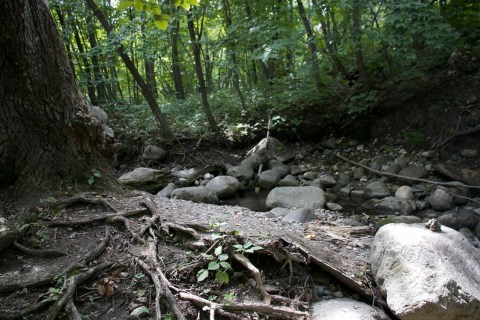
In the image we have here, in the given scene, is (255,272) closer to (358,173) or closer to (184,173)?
(358,173)

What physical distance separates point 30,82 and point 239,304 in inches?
140

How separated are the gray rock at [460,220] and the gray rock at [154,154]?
7299 millimetres

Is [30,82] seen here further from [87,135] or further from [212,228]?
[212,228]

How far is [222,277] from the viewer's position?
3059 mm

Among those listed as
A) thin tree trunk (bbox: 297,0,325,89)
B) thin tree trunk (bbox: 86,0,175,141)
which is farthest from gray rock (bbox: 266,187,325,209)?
thin tree trunk (bbox: 86,0,175,141)

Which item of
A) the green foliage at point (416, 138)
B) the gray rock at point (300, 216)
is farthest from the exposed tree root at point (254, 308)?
the green foliage at point (416, 138)

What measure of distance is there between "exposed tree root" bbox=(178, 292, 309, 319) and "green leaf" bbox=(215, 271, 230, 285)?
0.83 feet

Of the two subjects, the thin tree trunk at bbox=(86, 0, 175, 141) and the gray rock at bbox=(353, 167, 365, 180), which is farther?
the thin tree trunk at bbox=(86, 0, 175, 141)

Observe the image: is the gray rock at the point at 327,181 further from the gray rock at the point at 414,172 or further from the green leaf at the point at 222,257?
the green leaf at the point at 222,257

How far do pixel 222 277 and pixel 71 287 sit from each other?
1.21 meters

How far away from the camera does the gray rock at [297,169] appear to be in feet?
30.3

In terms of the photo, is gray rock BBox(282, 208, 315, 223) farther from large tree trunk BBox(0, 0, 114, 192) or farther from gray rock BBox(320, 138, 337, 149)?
gray rock BBox(320, 138, 337, 149)

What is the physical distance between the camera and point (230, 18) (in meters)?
12.0

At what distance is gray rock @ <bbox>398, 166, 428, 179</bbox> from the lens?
7.62m
